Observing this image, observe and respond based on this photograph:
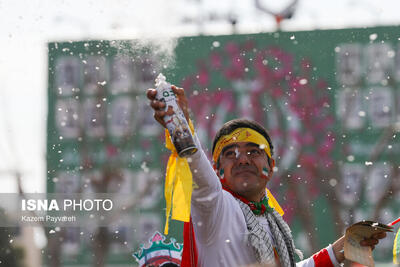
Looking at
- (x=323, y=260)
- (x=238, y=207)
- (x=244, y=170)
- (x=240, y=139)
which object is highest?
(x=240, y=139)

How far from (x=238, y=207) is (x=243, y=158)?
10.3 inches

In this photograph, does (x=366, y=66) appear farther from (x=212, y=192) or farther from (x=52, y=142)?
(x=212, y=192)

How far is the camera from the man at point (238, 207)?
8.00ft

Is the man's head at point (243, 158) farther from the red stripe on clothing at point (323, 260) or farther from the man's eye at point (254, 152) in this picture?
the red stripe on clothing at point (323, 260)

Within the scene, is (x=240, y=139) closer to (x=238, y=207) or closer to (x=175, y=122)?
(x=238, y=207)

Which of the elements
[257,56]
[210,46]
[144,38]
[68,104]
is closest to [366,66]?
[257,56]

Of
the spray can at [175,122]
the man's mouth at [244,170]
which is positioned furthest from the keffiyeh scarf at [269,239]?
the spray can at [175,122]

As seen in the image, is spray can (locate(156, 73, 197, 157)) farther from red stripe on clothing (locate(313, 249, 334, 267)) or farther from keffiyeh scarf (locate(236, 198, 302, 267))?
red stripe on clothing (locate(313, 249, 334, 267))

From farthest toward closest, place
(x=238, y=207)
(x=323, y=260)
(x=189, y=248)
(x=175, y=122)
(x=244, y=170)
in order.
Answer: (x=323, y=260)
(x=244, y=170)
(x=238, y=207)
(x=189, y=248)
(x=175, y=122)

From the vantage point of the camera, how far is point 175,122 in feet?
7.46

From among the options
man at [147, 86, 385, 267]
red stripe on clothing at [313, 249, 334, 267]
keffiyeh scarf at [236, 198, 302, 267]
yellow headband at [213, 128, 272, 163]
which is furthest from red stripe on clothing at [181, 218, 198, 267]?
red stripe on clothing at [313, 249, 334, 267]

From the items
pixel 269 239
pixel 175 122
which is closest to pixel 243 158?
pixel 269 239

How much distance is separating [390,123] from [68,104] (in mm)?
7248

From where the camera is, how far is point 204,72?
→ 12844mm
